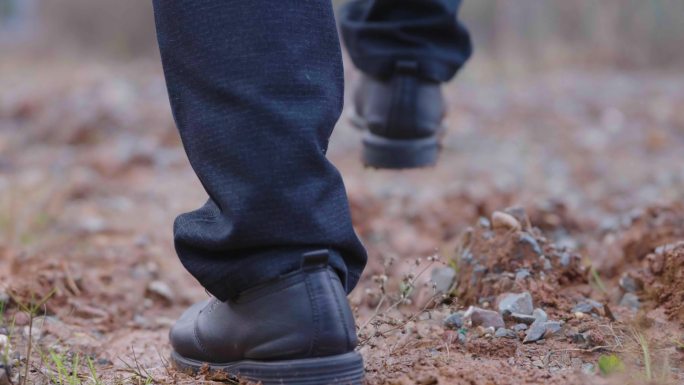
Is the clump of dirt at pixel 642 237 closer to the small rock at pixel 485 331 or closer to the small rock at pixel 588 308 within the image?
the small rock at pixel 588 308

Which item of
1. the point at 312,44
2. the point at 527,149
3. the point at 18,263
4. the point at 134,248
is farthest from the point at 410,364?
the point at 527,149

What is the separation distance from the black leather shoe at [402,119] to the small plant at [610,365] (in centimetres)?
103

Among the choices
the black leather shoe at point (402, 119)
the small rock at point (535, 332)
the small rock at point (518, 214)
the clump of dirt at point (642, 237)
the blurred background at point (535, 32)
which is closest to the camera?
the small rock at point (535, 332)

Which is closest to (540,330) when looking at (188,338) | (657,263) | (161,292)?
(657,263)

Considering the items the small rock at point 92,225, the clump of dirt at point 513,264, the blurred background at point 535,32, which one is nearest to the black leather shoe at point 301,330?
the clump of dirt at point 513,264

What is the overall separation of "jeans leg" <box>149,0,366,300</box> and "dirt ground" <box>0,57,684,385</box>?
252 millimetres

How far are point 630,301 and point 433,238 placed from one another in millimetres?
955

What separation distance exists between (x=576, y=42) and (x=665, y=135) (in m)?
3.68

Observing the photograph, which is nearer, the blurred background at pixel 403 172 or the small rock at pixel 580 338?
the small rock at pixel 580 338

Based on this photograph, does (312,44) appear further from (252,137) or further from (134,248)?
(134,248)

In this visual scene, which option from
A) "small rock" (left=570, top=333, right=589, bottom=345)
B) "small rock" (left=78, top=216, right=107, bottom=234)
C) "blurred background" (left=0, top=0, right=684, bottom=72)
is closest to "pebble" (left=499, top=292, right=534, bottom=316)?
"small rock" (left=570, top=333, right=589, bottom=345)

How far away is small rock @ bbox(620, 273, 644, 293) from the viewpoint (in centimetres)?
164

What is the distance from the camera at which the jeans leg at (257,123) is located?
112 cm

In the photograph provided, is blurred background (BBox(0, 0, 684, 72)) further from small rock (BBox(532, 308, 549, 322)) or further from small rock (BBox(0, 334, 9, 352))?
small rock (BBox(0, 334, 9, 352))
